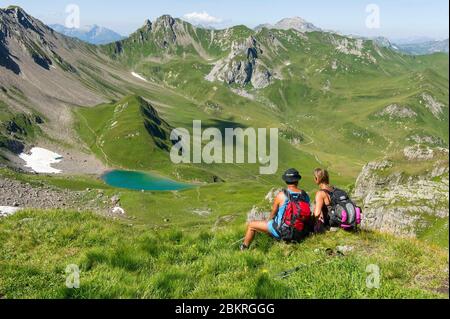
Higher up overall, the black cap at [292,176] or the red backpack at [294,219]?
the black cap at [292,176]

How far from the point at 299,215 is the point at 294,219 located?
0.26 metres

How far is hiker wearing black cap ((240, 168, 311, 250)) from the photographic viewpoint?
16.1 m

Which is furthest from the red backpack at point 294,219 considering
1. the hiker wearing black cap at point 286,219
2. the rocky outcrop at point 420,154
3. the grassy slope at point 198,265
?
the rocky outcrop at point 420,154

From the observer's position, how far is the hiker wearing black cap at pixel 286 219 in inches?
632

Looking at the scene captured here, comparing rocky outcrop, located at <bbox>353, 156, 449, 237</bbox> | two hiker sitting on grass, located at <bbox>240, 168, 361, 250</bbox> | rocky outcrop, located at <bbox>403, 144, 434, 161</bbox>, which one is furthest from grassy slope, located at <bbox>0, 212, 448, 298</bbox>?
rocky outcrop, located at <bbox>403, 144, 434, 161</bbox>

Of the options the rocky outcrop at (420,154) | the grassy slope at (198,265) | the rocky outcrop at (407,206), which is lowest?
the rocky outcrop at (407,206)

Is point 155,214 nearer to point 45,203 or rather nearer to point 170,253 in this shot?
point 45,203

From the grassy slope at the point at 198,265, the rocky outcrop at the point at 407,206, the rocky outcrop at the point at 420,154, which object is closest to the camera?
the grassy slope at the point at 198,265

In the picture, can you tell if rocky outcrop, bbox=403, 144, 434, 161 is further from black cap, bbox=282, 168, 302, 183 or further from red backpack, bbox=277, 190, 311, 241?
red backpack, bbox=277, 190, 311, 241

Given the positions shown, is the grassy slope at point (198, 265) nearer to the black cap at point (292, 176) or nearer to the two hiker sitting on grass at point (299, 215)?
the two hiker sitting on grass at point (299, 215)

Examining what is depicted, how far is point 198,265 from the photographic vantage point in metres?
14.2

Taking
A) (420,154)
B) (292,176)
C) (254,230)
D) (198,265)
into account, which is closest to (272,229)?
(254,230)

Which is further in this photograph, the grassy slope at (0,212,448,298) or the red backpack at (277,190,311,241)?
the red backpack at (277,190,311,241)
